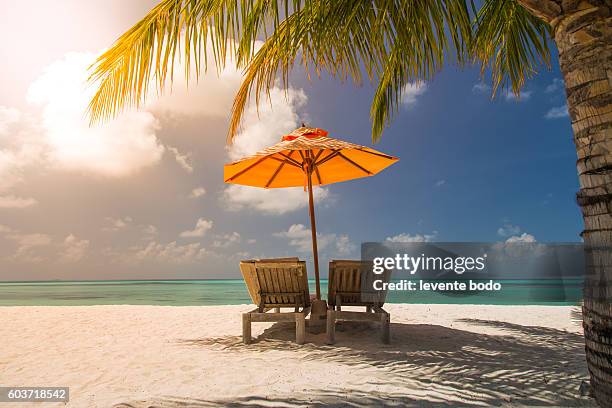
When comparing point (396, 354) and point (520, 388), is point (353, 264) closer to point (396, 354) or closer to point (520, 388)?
point (396, 354)

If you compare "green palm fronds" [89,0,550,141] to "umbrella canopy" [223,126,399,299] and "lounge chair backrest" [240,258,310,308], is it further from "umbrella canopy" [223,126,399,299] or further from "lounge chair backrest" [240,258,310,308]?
"lounge chair backrest" [240,258,310,308]

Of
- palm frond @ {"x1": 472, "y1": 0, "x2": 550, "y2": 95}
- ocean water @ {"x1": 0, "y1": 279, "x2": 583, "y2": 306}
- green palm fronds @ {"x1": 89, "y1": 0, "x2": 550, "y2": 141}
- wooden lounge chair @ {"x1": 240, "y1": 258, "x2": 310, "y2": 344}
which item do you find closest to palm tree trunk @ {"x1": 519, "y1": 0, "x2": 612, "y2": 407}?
green palm fronds @ {"x1": 89, "y1": 0, "x2": 550, "y2": 141}

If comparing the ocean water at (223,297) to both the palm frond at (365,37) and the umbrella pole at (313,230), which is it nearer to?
the umbrella pole at (313,230)

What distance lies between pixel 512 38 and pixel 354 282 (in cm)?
356

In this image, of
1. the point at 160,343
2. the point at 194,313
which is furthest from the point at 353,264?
the point at 194,313

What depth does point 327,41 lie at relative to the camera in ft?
13.7

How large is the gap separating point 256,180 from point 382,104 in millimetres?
2179

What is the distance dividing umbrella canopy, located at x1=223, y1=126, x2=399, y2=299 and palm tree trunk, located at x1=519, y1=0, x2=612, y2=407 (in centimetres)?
246

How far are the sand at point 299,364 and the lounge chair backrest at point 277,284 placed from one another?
426 millimetres

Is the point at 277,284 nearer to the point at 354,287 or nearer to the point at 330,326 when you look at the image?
the point at 330,326

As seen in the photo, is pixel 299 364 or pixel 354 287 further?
pixel 354 287

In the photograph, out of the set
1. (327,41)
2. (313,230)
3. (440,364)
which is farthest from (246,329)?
(327,41)

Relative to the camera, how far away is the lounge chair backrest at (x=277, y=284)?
4570 millimetres

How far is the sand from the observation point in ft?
9.00
